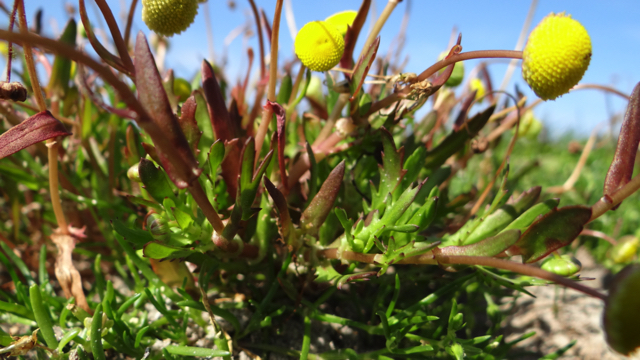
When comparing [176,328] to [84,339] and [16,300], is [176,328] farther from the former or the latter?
[16,300]

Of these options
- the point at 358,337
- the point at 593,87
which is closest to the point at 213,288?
the point at 358,337

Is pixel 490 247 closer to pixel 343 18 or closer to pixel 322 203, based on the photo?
pixel 322 203

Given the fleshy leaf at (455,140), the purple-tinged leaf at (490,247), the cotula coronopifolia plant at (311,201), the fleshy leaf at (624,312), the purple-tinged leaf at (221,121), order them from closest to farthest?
1. the fleshy leaf at (624,312)
2. the cotula coronopifolia plant at (311,201)
3. the purple-tinged leaf at (490,247)
4. the purple-tinged leaf at (221,121)
5. the fleshy leaf at (455,140)

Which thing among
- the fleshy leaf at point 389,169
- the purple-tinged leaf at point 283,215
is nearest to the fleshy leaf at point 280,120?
the purple-tinged leaf at point 283,215

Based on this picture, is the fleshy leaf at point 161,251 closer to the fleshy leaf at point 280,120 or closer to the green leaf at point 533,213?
the fleshy leaf at point 280,120

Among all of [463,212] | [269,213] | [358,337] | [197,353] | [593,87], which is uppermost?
[593,87]

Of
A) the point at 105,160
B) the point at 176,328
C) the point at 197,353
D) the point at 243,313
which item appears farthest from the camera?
the point at 105,160
